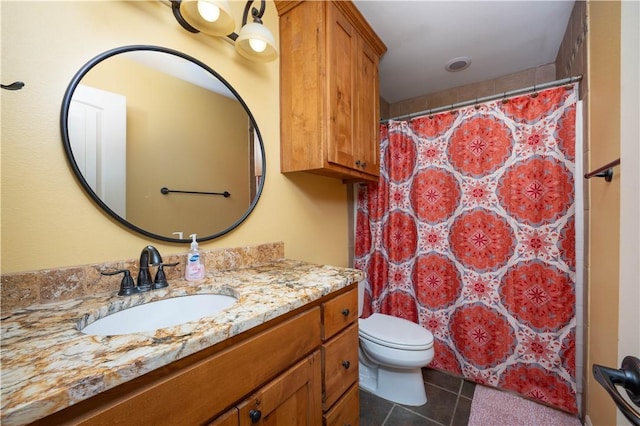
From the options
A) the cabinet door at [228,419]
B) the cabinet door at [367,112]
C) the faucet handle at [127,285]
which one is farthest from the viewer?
the cabinet door at [367,112]

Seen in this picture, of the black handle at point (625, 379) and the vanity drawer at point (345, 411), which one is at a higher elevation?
the black handle at point (625, 379)

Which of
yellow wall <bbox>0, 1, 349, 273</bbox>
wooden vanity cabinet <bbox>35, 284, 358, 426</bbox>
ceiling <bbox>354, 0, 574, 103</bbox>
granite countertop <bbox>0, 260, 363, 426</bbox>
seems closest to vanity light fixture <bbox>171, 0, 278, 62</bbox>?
yellow wall <bbox>0, 1, 349, 273</bbox>

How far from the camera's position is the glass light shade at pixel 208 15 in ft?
2.96

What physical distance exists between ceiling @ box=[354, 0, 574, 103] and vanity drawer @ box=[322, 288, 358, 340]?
5.35 feet

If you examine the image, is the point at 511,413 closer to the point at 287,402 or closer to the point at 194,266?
the point at 287,402

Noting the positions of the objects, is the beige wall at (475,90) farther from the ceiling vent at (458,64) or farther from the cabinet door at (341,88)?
the cabinet door at (341,88)

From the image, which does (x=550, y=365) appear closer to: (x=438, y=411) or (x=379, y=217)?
(x=438, y=411)

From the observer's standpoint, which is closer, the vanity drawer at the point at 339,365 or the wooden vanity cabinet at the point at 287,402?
the wooden vanity cabinet at the point at 287,402

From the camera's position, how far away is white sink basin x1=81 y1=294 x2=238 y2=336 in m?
0.70

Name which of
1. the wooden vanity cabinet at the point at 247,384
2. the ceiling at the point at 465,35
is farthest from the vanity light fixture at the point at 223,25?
the wooden vanity cabinet at the point at 247,384

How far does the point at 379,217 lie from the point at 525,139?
1024mm

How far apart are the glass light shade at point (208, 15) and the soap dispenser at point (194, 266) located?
864 mm

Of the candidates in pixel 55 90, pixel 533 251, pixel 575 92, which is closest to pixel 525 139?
pixel 575 92

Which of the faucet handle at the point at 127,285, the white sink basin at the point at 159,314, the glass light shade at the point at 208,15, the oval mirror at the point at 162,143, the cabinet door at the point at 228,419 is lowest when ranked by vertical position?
the cabinet door at the point at 228,419
